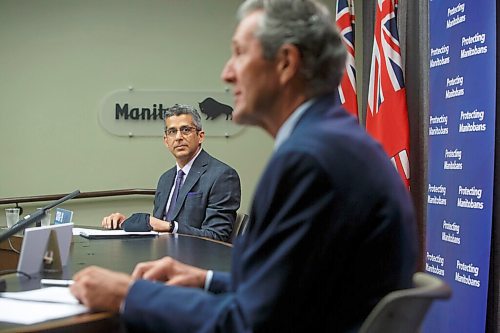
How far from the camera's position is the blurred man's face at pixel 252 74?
4.35 ft

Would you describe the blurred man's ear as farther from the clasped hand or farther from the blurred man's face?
the clasped hand

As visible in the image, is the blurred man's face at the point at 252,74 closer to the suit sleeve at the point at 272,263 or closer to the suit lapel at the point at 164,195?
the suit sleeve at the point at 272,263

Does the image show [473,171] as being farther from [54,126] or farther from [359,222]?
[54,126]

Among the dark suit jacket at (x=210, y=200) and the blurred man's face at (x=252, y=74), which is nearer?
the blurred man's face at (x=252, y=74)

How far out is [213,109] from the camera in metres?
5.22

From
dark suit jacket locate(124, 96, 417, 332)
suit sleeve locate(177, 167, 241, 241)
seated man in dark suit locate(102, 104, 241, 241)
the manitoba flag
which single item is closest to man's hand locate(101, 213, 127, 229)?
seated man in dark suit locate(102, 104, 241, 241)

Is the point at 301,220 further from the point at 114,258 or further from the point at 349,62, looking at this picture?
the point at 349,62

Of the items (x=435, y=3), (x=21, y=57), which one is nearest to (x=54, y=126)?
(x=21, y=57)

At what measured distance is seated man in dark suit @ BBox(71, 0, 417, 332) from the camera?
1.12 metres

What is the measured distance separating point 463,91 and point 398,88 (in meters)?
0.67

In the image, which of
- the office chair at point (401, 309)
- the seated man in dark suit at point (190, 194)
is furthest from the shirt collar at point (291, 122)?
the seated man in dark suit at point (190, 194)

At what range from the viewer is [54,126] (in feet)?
16.7

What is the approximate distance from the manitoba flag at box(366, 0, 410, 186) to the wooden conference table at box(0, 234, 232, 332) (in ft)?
4.62

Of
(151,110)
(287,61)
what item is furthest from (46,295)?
(151,110)
